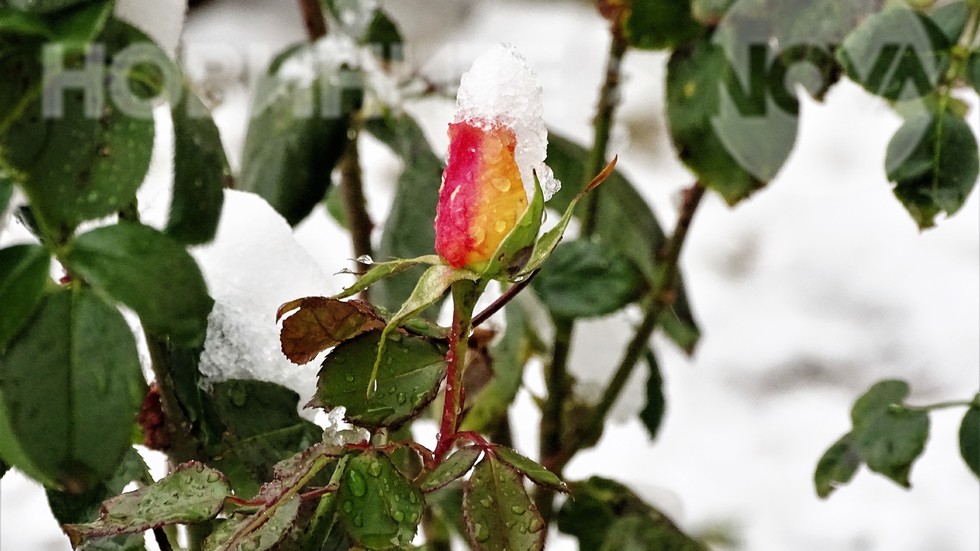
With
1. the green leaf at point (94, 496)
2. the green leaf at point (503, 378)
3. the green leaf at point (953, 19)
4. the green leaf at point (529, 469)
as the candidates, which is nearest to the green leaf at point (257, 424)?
the green leaf at point (94, 496)

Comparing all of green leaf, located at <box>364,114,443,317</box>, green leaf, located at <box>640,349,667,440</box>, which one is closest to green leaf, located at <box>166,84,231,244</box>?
green leaf, located at <box>364,114,443,317</box>

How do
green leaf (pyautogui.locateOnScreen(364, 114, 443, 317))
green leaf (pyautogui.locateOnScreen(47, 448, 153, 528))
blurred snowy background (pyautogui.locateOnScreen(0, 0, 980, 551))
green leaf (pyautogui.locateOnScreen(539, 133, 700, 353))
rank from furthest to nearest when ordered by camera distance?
blurred snowy background (pyautogui.locateOnScreen(0, 0, 980, 551))
green leaf (pyautogui.locateOnScreen(539, 133, 700, 353))
green leaf (pyautogui.locateOnScreen(364, 114, 443, 317))
green leaf (pyautogui.locateOnScreen(47, 448, 153, 528))

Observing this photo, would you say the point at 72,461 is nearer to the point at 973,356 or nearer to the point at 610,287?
the point at 610,287

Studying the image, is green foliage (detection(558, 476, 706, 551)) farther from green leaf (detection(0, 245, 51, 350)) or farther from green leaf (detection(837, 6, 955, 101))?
green leaf (detection(0, 245, 51, 350))

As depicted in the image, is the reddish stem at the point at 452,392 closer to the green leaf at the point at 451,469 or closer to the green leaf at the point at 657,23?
the green leaf at the point at 451,469

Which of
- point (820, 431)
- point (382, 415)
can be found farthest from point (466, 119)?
point (820, 431)

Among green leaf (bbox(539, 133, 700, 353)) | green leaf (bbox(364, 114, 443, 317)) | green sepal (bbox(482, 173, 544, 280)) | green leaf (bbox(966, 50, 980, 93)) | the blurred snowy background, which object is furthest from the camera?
the blurred snowy background

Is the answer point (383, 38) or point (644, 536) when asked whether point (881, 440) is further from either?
point (383, 38)
